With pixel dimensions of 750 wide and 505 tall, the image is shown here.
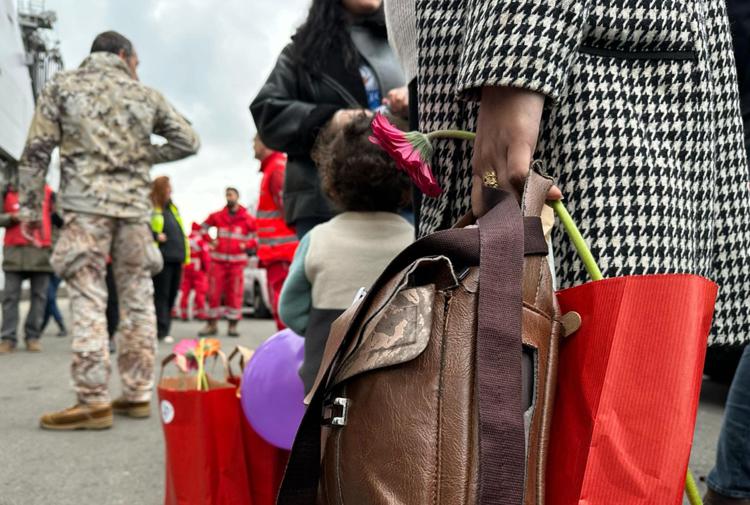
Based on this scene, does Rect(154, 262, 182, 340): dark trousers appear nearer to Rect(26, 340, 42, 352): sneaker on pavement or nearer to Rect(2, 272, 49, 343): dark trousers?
Rect(2, 272, 49, 343): dark trousers

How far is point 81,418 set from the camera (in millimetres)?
3744

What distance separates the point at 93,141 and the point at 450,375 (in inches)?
136

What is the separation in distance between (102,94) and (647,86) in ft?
11.2

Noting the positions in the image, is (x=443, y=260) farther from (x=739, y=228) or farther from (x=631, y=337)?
(x=739, y=228)

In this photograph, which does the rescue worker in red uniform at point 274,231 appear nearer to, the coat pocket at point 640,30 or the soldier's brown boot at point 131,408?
the soldier's brown boot at point 131,408

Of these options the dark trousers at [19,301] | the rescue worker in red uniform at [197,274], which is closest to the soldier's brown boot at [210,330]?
the rescue worker in red uniform at [197,274]

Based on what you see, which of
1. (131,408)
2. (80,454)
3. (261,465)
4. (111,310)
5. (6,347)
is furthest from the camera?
(6,347)

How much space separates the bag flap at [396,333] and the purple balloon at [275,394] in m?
1.23

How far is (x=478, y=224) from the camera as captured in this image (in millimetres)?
1015

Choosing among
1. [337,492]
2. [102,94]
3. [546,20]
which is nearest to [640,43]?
[546,20]

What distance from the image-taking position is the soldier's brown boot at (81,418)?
3734mm

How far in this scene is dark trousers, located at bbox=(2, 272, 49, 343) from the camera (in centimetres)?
698

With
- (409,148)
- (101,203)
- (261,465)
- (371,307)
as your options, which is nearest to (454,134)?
(409,148)

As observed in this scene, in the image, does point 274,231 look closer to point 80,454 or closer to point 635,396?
point 80,454
